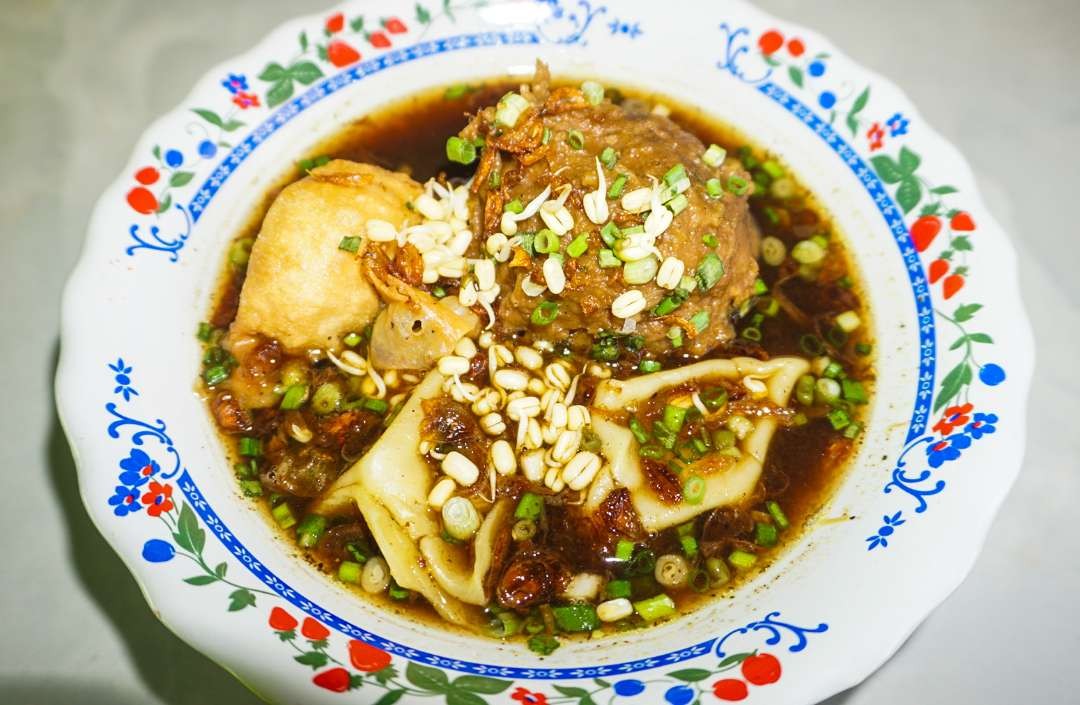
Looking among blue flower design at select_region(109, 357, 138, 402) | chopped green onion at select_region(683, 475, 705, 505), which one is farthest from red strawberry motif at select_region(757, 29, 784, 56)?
blue flower design at select_region(109, 357, 138, 402)

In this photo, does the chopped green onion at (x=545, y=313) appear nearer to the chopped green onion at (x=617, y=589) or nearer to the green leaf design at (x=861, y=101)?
the chopped green onion at (x=617, y=589)

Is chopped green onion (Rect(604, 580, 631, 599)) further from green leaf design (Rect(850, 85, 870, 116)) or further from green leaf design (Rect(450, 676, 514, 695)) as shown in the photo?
green leaf design (Rect(850, 85, 870, 116))

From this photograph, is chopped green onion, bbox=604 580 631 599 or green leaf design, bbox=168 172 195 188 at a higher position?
green leaf design, bbox=168 172 195 188

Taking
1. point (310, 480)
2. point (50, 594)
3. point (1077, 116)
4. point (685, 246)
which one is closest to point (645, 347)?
point (685, 246)

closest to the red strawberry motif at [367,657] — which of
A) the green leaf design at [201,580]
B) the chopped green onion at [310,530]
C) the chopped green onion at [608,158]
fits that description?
the green leaf design at [201,580]

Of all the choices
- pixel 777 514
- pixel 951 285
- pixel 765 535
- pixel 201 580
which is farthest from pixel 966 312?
pixel 201 580
